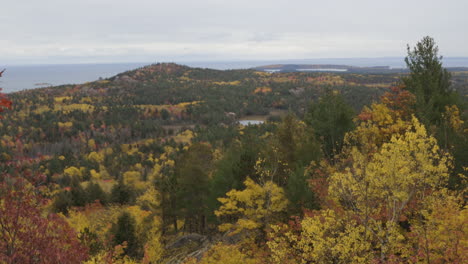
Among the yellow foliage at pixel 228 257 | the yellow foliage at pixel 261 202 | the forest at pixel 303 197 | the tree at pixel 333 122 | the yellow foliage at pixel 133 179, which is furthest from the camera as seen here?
the yellow foliage at pixel 133 179

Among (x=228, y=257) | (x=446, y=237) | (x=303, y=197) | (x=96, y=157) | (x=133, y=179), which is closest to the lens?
(x=446, y=237)

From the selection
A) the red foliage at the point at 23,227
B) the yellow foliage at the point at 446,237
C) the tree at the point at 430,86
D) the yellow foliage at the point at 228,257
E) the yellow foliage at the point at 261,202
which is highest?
the tree at the point at 430,86

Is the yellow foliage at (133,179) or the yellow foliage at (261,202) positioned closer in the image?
the yellow foliage at (261,202)

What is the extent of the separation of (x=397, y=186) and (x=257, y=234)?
14.3 meters

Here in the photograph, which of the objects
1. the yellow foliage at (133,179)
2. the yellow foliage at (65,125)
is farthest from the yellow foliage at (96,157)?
the yellow foliage at (65,125)

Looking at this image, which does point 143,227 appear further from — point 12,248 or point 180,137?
point 180,137

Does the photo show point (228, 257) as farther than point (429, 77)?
No

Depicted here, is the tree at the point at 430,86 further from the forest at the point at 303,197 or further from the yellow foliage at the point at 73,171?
the yellow foliage at the point at 73,171

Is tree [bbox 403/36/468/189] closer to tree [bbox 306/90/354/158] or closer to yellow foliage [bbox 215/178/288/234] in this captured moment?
tree [bbox 306/90/354/158]

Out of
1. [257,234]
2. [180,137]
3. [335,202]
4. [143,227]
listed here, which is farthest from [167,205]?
[180,137]

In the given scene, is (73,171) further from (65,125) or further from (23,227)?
(23,227)

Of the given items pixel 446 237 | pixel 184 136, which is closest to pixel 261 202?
pixel 446 237

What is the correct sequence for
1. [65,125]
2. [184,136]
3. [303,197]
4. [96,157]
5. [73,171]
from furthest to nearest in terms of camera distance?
[65,125] → [184,136] → [96,157] → [73,171] → [303,197]

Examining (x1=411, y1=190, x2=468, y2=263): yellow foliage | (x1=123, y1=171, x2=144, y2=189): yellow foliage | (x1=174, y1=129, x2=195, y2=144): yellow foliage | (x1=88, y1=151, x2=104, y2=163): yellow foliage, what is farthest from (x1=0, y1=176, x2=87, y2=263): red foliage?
(x1=174, y1=129, x2=195, y2=144): yellow foliage
